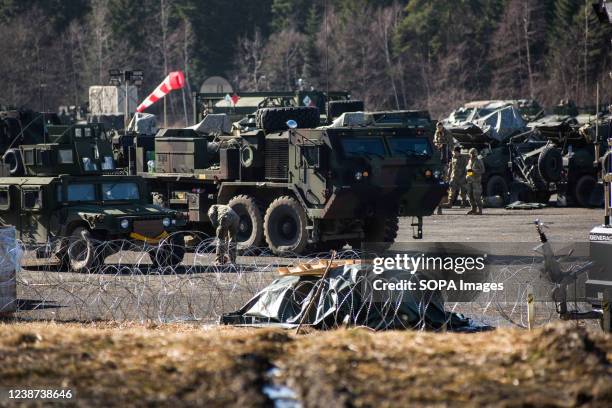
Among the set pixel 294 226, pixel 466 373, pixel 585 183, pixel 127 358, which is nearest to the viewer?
pixel 466 373

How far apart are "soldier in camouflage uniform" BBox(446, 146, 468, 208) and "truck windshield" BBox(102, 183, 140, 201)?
440 inches

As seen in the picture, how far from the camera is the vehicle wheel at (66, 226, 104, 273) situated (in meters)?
18.5

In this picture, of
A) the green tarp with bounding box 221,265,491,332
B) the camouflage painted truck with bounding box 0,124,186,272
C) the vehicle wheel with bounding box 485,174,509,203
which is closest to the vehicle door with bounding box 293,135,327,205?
the camouflage painted truck with bounding box 0,124,186,272

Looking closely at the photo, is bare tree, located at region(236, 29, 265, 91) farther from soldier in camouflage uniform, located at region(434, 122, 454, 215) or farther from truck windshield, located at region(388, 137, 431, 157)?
Answer: truck windshield, located at region(388, 137, 431, 157)

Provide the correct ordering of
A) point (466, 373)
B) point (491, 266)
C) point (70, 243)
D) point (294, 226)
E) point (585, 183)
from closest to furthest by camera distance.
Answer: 1. point (466, 373)
2. point (491, 266)
3. point (70, 243)
4. point (294, 226)
5. point (585, 183)

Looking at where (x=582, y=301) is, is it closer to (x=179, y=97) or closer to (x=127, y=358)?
(x=127, y=358)

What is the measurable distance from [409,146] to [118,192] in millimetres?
4722

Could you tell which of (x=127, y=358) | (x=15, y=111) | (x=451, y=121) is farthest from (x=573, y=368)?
(x=451, y=121)

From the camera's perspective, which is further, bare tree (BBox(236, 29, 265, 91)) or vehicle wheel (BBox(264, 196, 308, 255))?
bare tree (BBox(236, 29, 265, 91))

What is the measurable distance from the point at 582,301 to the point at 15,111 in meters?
15.6

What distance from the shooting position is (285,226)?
70.0 ft

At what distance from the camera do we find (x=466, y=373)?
8.83m

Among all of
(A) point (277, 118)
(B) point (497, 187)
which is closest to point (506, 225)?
(B) point (497, 187)

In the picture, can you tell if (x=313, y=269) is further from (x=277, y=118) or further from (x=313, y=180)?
(x=277, y=118)
